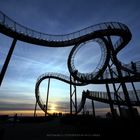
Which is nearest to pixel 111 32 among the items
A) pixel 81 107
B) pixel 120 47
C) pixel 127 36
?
pixel 127 36

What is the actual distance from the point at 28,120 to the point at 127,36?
52.2ft

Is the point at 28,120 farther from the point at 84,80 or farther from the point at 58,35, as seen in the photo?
the point at 58,35

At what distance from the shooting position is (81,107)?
2739 cm

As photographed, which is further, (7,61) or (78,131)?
(7,61)

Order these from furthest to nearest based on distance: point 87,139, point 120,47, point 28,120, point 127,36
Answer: point 28,120 < point 120,47 < point 127,36 < point 87,139

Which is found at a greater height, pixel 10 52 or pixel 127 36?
pixel 127 36

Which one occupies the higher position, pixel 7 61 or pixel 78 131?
pixel 7 61

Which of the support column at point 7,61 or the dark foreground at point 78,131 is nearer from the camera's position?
the dark foreground at point 78,131

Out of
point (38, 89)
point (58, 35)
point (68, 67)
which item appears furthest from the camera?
point (38, 89)

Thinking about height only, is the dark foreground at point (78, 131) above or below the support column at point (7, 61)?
below

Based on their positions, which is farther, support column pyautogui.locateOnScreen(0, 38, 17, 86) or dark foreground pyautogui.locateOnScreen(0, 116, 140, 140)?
support column pyautogui.locateOnScreen(0, 38, 17, 86)

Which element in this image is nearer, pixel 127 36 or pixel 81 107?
pixel 127 36

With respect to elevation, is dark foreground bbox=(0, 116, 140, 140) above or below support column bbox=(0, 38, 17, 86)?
below

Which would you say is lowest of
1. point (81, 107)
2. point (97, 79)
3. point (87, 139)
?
point (87, 139)
